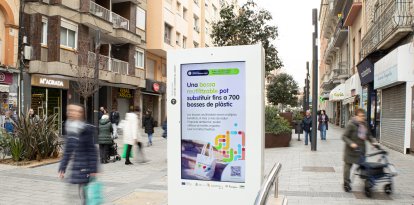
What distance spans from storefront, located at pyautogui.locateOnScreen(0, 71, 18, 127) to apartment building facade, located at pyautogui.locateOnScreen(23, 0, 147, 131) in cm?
70

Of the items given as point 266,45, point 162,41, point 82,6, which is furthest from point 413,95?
point 162,41

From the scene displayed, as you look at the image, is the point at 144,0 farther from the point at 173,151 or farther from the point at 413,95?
the point at 173,151

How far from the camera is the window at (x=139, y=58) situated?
103ft

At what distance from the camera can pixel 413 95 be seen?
13734 millimetres

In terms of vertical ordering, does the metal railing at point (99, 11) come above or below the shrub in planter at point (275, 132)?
above

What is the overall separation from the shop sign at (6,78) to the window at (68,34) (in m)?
3.88

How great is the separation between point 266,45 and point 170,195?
1825 cm

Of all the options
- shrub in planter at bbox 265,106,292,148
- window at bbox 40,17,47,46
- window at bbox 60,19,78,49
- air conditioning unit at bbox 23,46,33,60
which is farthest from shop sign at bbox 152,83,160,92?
shrub in planter at bbox 265,106,292,148

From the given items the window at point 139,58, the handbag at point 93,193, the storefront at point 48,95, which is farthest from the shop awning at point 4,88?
the handbag at point 93,193

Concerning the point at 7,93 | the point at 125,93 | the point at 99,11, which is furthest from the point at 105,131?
the point at 125,93

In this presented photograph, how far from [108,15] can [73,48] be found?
4.79 meters

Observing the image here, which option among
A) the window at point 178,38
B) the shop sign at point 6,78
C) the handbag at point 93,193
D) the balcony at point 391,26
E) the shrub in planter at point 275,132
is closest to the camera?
the handbag at point 93,193

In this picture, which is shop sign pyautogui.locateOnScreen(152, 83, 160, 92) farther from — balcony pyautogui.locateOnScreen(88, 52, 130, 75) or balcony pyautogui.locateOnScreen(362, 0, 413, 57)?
balcony pyautogui.locateOnScreen(362, 0, 413, 57)

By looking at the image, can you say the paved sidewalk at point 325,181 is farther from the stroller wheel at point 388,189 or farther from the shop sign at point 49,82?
the shop sign at point 49,82
